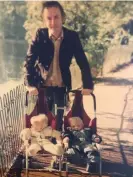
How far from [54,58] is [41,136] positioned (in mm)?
452

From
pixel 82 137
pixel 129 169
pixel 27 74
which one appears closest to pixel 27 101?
pixel 27 74

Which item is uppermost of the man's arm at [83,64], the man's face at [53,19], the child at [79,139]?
the man's face at [53,19]

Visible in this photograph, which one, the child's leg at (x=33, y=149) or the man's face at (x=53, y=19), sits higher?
the man's face at (x=53, y=19)

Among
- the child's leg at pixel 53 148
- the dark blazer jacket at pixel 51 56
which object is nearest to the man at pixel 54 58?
the dark blazer jacket at pixel 51 56

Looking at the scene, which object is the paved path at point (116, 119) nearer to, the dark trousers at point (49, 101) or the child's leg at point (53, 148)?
the dark trousers at point (49, 101)

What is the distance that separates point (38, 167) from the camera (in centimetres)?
199

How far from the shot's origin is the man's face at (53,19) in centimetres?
174

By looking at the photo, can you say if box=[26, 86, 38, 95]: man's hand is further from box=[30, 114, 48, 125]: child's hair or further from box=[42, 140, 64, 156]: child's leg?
box=[42, 140, 64, 156]: child's leg

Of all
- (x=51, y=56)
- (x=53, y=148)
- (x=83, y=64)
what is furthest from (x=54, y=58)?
(x=53, y=148)

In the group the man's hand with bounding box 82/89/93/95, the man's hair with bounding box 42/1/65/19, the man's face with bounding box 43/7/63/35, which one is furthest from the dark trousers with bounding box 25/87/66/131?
the man's hair with bounding box 42/1/65/19

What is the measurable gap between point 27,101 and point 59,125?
224 mm

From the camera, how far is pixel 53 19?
1.76 m

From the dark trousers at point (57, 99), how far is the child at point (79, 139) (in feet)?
0.20

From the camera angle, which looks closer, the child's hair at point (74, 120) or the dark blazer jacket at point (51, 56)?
the dark blazer jacket at point (51, 56)
